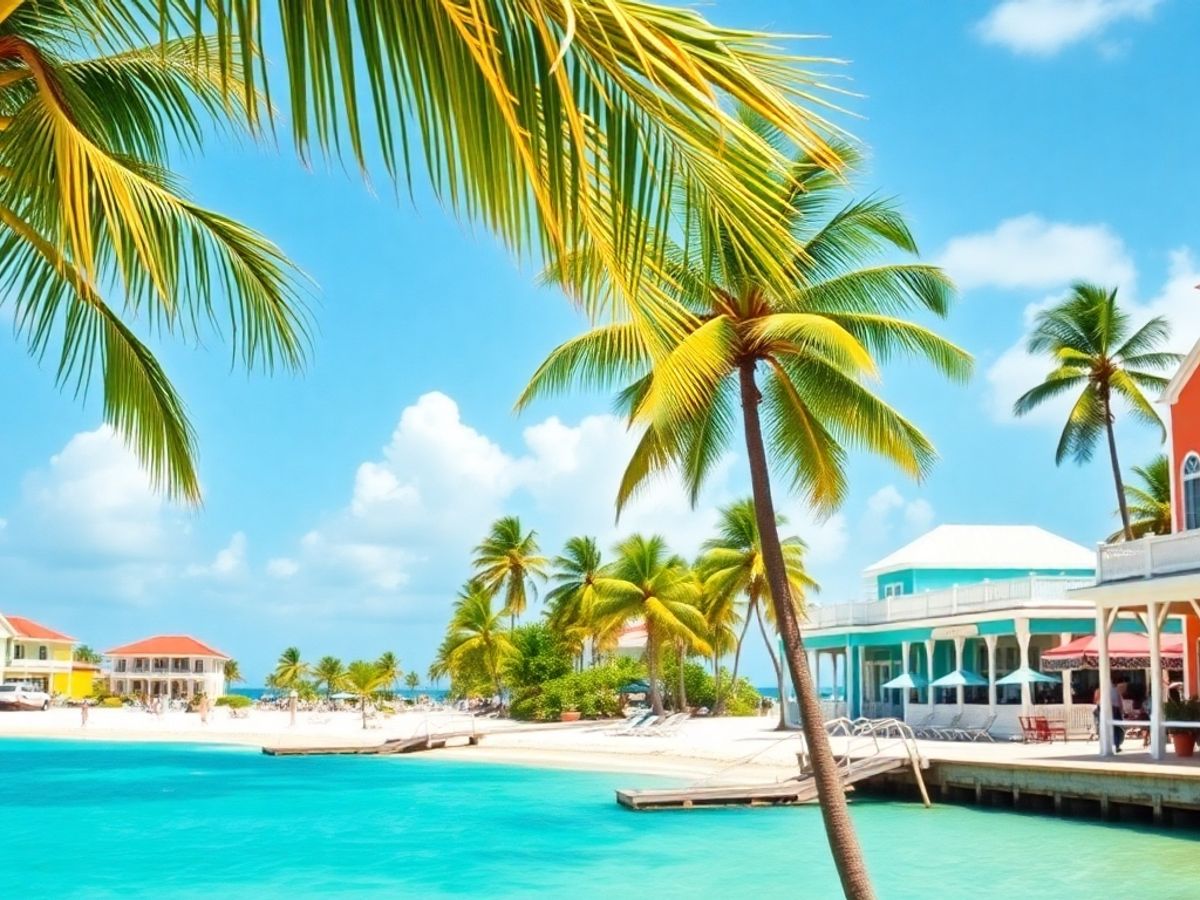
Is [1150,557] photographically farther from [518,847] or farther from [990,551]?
[990,551]

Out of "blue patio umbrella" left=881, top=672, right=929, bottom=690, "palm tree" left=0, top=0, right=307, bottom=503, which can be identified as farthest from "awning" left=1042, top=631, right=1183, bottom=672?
"palm tree" left=0, top=0, right=307, bottom=503

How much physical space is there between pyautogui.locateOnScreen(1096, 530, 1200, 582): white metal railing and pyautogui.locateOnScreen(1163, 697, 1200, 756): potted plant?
2.32m

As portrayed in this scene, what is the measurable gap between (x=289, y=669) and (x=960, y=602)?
215 feet

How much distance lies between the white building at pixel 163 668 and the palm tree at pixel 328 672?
7.71 meters

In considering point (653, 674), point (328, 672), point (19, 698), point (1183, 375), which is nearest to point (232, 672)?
point (328, 672)

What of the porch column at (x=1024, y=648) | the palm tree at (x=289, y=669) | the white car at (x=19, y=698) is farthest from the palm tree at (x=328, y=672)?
the porch column at (x=1024, y=648)

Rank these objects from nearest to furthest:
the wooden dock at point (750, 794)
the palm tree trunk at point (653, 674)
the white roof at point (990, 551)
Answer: the wooden dock at point (750, 794) < the white roof at point (990, 551) < the palm tree trunk at point (653, 674)

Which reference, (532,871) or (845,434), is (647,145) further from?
(532,871)

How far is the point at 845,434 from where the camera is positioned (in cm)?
1582

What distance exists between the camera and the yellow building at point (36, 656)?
74.1 metres

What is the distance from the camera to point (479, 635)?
61.9 m

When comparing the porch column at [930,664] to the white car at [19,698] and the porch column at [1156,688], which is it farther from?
the white car at [19,698]

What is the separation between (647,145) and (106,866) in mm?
21948

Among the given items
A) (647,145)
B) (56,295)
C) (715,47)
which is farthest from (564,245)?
(56,295)
